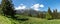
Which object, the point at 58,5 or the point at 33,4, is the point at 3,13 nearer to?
→ the point at 33,4

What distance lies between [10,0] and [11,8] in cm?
29

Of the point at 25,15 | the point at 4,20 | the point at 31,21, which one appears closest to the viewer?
the point at 31,21

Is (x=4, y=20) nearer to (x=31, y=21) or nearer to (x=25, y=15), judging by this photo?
(x=25, y=15)

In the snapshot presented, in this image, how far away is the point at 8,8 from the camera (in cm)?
643

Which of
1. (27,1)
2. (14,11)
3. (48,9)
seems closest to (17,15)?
(14,11)

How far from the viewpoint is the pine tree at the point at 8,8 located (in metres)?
6.45

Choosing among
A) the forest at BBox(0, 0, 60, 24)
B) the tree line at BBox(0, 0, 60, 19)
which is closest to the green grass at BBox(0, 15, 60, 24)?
the forest at BBox(0, 0, 60, 24)

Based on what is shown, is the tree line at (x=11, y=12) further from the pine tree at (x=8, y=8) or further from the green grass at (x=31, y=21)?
the green grass at (x=31, y=21)

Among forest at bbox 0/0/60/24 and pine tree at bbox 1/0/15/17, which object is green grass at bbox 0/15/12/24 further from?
pine tree at bbox 1/0/15/17

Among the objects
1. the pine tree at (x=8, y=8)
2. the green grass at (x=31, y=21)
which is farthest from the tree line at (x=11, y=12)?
the green grass at (x=31, y=21)

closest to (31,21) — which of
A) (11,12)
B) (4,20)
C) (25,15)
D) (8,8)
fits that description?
(25,15)

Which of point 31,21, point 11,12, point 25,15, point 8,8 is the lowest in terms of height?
point 31,21

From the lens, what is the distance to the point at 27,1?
6.47 m

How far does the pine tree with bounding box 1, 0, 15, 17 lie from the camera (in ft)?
21.1
